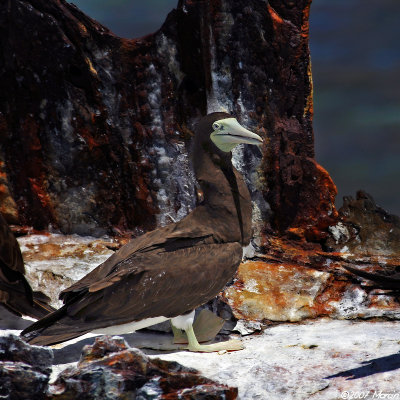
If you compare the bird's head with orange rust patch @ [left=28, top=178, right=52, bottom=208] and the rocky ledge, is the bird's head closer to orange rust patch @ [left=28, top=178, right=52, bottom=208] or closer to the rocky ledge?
the rocky ledge

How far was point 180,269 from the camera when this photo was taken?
5297 millimetres

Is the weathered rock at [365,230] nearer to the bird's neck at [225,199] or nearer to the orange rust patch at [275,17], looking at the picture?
the bird's neck at [225,199]

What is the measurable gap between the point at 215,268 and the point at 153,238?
22.2 inches

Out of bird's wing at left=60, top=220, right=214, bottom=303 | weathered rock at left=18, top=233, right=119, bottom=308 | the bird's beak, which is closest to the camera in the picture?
bird's wing at left=60, top=220, right=214, bottom=303

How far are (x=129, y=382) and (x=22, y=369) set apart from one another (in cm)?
65

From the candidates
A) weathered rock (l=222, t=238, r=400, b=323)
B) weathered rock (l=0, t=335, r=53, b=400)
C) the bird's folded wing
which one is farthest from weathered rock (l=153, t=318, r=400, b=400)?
weathered rock (l=0, t=335, r=53, b=400)

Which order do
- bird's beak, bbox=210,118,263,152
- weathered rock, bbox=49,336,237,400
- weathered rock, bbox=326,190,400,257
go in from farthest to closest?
weathered rock, bbox=326,190,400,257 < bird's beak, bbox=210,118,263,152 < weathered rock, bbox=49,336,237,400

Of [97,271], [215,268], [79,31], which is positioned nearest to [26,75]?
[79,31]

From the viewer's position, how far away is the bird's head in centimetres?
569

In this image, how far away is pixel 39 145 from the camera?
7402 millimetres

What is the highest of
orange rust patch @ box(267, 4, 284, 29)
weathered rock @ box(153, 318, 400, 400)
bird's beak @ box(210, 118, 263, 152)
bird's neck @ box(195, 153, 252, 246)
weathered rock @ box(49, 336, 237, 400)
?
orange rust patch @ box(267, 4, 284, 29)

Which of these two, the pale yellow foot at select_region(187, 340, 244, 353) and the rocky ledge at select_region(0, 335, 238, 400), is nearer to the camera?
the rocky ledge at select_region(0, 335, 238, 400)

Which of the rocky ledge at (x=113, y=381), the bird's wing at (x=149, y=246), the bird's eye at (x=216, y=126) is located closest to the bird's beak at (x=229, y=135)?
the bird's eye at (x=216, y=126)

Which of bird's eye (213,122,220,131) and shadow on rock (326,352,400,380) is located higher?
bird's eye (213,122,220,131)
